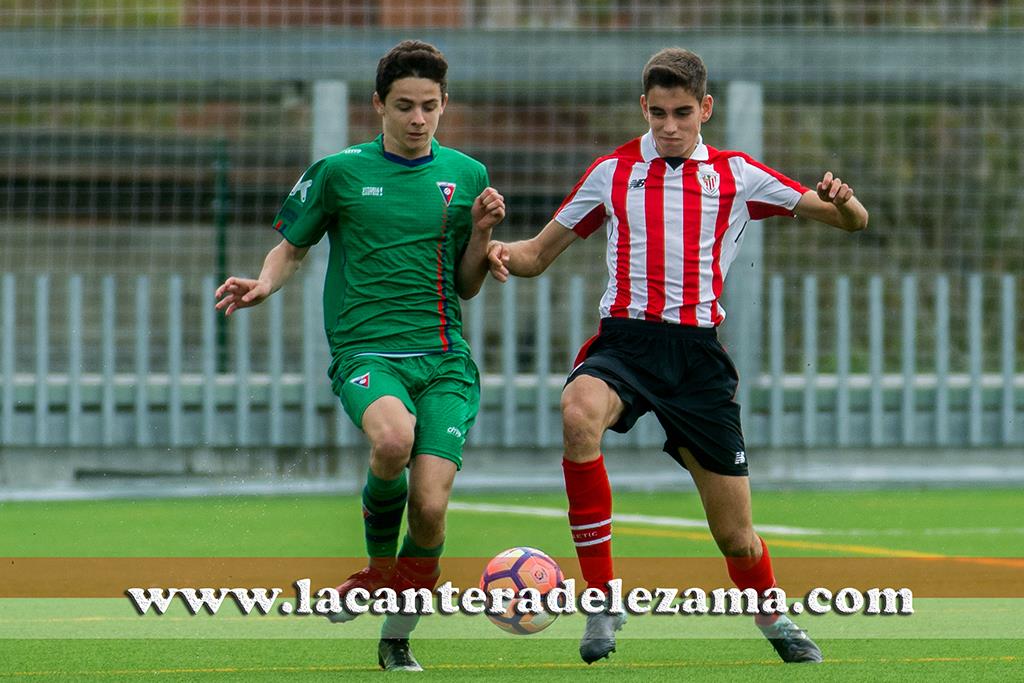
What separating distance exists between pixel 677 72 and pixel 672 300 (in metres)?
0.69

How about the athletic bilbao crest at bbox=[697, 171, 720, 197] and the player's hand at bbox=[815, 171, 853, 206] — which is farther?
the athletic bilbao crest at bbox=[697, 171, 720, 197]

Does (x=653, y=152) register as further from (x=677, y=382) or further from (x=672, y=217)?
(x=677, y=382)

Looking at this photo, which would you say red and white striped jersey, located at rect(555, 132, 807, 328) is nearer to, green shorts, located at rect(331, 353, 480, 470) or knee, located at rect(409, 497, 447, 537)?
green shorts, located at rect(331, 353, 480, 470)

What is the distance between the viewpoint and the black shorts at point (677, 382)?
507 cm

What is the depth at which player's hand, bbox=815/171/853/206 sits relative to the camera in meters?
5.08

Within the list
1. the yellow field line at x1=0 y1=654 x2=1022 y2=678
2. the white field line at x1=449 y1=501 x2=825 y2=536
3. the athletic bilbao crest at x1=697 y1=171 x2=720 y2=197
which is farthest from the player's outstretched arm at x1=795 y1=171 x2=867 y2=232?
the white field line at x1=449 y1=501 x2=825 y2=536

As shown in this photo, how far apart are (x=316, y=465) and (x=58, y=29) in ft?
11.9

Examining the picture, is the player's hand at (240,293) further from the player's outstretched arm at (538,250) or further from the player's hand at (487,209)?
the player's outstretched arm at (538,250)

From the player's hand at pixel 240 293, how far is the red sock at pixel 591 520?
104 centimetres

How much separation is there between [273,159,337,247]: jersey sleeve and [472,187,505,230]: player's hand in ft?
1.64

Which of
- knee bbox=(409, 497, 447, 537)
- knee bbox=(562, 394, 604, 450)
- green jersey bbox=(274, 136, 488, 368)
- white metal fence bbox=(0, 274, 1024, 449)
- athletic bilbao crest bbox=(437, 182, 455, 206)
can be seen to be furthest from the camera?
white metal fence bbox=(0, 274, 1024, 449)

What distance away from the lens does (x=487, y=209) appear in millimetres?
5121

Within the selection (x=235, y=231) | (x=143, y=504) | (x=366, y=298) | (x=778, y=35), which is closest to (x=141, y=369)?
(x=143, y=504)

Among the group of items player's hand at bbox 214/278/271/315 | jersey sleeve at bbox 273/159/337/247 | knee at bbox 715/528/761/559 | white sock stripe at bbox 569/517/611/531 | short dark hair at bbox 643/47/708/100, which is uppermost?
short dark hair at bbox 643/47/708/100
